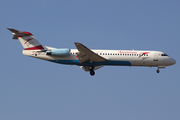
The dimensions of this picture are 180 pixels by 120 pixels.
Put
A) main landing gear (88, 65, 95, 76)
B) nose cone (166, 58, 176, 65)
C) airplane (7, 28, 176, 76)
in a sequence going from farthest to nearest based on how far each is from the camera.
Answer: nose cone (166, 58, 176, 65) → main landing gear (88, 65, 95, 76) → airplane (7, 28, 176, 76)

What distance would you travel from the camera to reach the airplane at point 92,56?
4647 cm

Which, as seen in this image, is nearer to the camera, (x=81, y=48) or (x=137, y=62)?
(x=81, y=48)

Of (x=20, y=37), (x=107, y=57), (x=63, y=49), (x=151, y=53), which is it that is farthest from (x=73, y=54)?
(x=151, y=53)

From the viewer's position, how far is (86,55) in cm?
4578

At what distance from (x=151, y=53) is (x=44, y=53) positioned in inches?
609

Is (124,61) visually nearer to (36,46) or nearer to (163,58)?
(163,58)

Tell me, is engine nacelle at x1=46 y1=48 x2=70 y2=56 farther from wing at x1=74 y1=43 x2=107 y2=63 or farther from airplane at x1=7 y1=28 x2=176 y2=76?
wing at x1=74 y1=43 x2=107 y2=63

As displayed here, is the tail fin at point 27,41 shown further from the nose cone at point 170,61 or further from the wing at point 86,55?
the nose cone at point 170,61

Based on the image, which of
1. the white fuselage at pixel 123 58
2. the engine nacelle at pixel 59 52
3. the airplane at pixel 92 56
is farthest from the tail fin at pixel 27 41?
the engine nacelle at pixel 59 52

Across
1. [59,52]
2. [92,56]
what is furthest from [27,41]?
A: [92,56]

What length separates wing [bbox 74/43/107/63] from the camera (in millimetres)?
44438

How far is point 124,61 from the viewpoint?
47188 mm

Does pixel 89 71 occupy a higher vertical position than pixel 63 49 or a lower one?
lower

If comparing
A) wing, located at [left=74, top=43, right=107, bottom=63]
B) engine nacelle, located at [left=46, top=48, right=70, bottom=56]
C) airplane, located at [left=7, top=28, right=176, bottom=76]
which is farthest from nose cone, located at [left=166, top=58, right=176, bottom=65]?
engine nacelle, located at [left=46, top=48, right=70, bottom=56]
